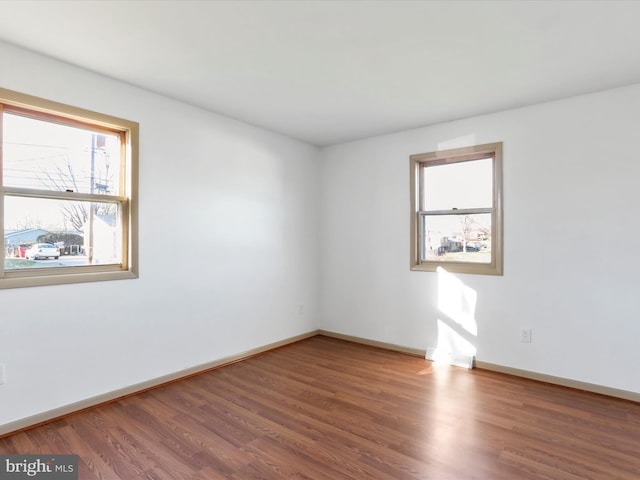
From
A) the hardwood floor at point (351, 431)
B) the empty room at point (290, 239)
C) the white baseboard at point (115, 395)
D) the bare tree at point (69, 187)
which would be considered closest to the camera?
the hardwood floor at point (351, 431)

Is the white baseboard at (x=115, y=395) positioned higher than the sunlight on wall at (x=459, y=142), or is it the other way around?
the sunlight on wall at (x=459, y=142)

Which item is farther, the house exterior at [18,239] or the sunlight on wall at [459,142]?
the sunlight on wall at [459,142]

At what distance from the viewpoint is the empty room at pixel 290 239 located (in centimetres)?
208

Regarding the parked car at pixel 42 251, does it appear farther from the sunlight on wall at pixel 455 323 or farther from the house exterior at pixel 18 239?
the sunlight on wall at pixel 455 323

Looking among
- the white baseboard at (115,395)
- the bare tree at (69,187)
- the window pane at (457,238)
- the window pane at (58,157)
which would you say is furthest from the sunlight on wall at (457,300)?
the bare tree at (69,187)

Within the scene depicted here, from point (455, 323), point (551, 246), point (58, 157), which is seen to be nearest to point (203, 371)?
point (58, 157)

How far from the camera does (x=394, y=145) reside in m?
4.20

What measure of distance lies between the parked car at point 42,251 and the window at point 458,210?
341 cm

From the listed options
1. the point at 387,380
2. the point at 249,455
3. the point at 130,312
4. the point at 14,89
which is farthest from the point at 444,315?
the point at 14,89

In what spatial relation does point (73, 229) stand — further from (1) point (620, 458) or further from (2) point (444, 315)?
(1) point (620, 458)

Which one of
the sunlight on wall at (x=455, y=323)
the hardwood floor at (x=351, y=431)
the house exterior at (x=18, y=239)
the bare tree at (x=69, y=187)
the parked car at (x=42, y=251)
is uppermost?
the bare tree at (x=69, y=187)

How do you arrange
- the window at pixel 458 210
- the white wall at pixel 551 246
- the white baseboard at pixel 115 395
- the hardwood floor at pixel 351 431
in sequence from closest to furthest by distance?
the hardwood floor at pixel 351 431, the white baseboard at pixel 115 395, the white wall at pixel 551 246, the window at pixel 458 210

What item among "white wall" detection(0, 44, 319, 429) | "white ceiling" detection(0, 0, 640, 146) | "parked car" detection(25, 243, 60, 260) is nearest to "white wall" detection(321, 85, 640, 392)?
"white ceiling" detection(0, 0, 640, 146)

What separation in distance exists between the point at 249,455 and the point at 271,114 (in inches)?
120
